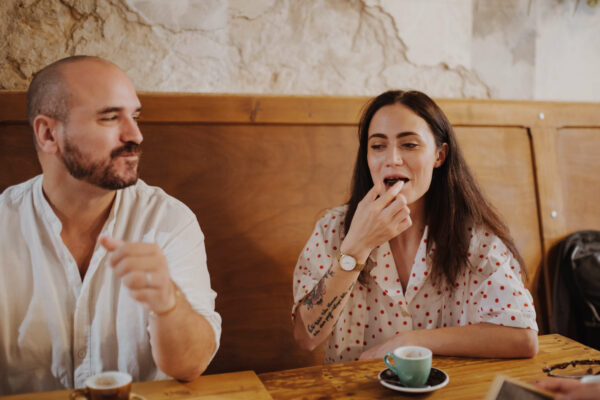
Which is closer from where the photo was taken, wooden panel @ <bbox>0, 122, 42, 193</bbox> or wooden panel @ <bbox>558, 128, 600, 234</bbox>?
wooden panel @ <bbox>0, 122, 42, 193</bbox>

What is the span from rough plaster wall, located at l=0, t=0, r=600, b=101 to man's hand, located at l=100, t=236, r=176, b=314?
109 cm

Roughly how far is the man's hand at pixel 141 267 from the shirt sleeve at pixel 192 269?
0.30 m

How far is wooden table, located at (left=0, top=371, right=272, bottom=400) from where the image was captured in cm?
113

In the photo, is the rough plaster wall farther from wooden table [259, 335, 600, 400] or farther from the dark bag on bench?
wooden table [259, 335, 600, 400]

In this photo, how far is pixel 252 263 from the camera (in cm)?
200

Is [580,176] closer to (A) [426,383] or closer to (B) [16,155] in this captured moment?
(A) [426,383]

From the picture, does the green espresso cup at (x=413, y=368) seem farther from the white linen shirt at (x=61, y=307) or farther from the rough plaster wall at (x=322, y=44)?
the rough plaster wall at (x=322, y=44)

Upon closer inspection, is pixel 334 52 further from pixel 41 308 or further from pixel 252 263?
Answer: pixel 41 308

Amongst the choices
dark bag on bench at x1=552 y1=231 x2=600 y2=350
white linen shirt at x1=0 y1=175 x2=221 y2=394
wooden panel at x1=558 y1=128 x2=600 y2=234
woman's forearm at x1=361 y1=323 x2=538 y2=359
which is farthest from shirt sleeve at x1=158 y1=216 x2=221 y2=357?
wooden panel at x1=558 y1=128 x2=600 y2=234

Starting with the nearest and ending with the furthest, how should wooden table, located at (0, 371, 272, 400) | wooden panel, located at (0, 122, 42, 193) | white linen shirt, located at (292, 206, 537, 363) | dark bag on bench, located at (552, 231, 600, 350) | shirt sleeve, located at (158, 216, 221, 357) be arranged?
wooden table, located at (0, 371, 272, 400) → shirt sleeve, located at (158, 216, 221, 357) → white linen shirt, located at (292, 206, 537, 363) → wooden panel, located at (0, 122, 42, 193) → dark bag on bench, located at (552, 231, 600, 350)

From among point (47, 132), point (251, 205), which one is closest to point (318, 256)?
point (251, 205)

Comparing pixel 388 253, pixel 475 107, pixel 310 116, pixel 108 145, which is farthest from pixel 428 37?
pixel 108 145

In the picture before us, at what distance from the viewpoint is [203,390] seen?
1.18 meters

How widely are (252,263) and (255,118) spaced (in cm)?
54
